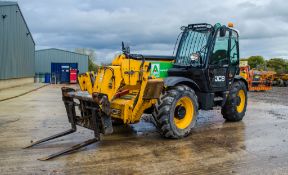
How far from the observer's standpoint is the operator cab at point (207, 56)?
8.44 m

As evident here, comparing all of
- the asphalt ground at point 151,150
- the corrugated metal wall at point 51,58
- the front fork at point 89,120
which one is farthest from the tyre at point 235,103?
the corrugated metal wall at point 51,58

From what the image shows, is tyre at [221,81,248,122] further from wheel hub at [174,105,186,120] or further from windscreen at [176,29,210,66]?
wheel hub at [174,105,186,120]

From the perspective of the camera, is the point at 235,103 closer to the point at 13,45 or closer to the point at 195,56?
the point at 195,56

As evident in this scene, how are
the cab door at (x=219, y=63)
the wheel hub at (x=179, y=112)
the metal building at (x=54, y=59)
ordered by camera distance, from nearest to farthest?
the wheel hub at (x=179, y=112)
the cab door at (x=219, y=63)
the metal building at (x=54, y=59)

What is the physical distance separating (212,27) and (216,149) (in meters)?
3.44

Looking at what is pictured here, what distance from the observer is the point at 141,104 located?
693 centimetres

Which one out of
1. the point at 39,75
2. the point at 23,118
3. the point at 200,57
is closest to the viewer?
the point at 200,57

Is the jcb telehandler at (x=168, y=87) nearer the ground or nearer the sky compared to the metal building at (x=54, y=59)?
nearer the ground

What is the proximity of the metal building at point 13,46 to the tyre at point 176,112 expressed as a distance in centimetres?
1718

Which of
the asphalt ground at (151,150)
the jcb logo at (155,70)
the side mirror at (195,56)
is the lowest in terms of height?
the asphalt ground at (151,150)

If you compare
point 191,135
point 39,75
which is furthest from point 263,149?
point 39,75

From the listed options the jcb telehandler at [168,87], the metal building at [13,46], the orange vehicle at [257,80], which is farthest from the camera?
the orange vehicle at [257,80]

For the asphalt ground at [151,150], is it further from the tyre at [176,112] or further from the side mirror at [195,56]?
the side mirror at [195,56]

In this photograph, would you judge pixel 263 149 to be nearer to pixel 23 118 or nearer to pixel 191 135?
pixel 191 135
